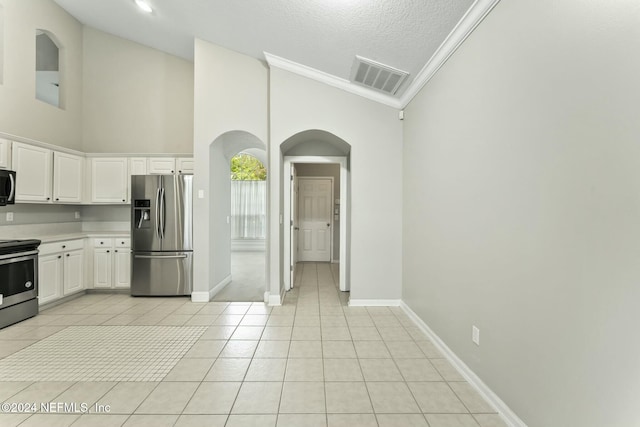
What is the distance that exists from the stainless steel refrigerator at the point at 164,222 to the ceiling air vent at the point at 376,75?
8.94 feet

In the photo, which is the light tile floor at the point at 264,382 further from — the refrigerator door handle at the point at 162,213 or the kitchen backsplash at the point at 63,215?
the kitchen backsplash at the point at 63,215

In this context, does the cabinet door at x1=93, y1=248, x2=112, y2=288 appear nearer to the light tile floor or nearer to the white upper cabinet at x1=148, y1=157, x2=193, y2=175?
the light tile floor

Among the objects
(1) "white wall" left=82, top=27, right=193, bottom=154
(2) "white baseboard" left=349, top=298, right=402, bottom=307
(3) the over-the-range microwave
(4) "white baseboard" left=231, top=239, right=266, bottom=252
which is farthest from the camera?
(4) "white baseboard" left=231, top=239, right=266, bottom=252

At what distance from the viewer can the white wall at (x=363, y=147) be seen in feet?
13.0

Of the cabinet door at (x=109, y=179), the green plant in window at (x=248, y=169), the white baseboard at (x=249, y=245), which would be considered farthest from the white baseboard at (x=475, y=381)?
the green plant in window at (x=248, y=169)

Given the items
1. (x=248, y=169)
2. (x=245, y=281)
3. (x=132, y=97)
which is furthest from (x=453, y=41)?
(x=248, y=169)

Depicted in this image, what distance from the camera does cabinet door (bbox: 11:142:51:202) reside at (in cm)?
365

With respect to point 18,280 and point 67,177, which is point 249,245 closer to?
point 67,177

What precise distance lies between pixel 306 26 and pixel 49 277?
14.5 feet

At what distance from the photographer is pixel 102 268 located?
452cm

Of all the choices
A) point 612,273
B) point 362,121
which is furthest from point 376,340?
point 362,121

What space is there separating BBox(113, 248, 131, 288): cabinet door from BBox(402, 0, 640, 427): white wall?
4.51 meters

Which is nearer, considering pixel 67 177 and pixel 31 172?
pixel 31 172

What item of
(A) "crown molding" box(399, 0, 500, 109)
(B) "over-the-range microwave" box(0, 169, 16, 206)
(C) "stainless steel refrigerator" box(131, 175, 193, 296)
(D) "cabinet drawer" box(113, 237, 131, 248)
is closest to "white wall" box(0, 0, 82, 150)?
(B) "over-the-range microwave" box(0, 169, 16, 206)
